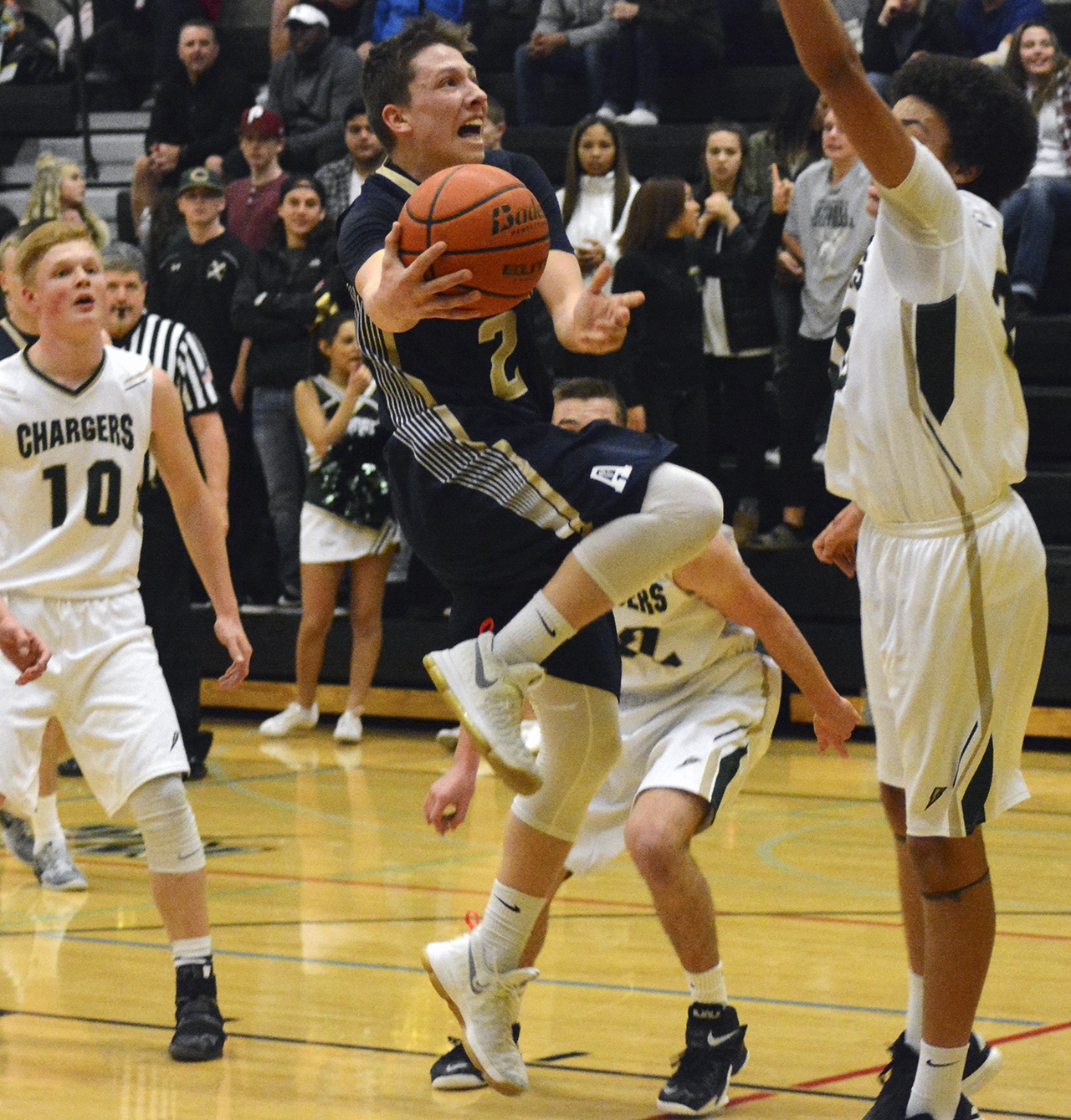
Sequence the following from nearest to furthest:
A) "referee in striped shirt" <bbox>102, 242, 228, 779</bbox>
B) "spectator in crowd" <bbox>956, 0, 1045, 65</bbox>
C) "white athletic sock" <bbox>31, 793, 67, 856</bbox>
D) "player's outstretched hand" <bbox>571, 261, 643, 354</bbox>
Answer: "player's outstretched hand" <bbox>571, 261, 643, 354</bbox> < "white athletic sock" <bbox>31, 793, 67, 856</bbox> < "referee in striped shirt" <bbox>102, 242, 228, 779</bbox> < "spectator in crowd" <bbox>956, 0, 1045, 65</bbox>

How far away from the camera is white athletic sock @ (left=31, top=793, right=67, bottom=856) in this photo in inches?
245

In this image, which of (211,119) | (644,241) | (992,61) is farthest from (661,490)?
(211,119)

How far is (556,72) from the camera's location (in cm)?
1096

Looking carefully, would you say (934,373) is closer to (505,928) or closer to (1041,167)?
(505,928)

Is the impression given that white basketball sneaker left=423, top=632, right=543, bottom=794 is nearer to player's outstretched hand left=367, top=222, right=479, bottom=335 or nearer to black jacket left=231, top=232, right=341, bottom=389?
player's outstretched hand left=367, top=222, right=479, bottom=335

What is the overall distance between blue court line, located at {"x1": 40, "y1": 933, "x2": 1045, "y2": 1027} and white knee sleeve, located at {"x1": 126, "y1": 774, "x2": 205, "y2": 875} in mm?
726

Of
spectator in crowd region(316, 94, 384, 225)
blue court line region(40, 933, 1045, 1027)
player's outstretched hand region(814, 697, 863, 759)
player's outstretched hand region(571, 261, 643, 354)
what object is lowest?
blue court line region(40, 933, 1045, 1027)

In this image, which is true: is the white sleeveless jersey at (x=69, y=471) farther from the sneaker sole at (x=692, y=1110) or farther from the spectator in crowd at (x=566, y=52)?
the spectator in crowd at (x=566, y=52)

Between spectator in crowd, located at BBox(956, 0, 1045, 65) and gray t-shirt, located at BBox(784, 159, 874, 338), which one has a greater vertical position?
spectator in crowd, located at BBox(956, 0, 1045, 65)

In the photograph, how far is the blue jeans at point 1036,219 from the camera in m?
9.26

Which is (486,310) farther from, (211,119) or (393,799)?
(211,119)

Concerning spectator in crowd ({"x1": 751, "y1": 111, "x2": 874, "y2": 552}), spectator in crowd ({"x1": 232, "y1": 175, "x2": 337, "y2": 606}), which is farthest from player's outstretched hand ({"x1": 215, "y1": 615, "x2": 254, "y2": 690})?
spectator in crowd ({"x1": 232, "y1": 175, "x2": 337, "y2": 606})

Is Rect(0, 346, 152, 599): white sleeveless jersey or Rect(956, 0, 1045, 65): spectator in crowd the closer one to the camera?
Rect(0, 346, 152, 599): white sleeveless jersey

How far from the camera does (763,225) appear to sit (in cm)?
900
